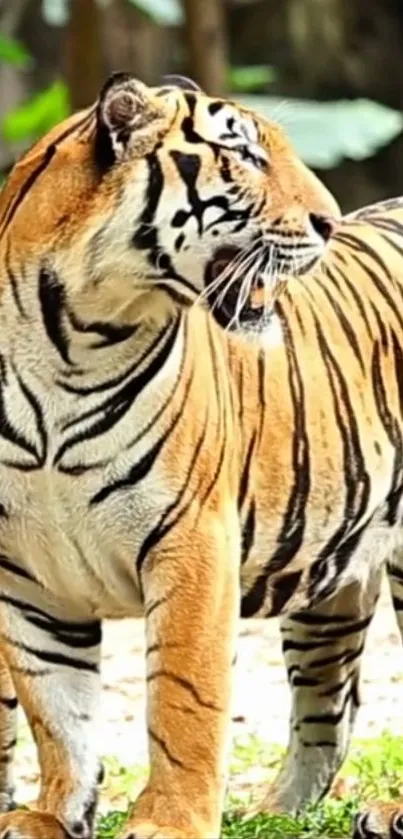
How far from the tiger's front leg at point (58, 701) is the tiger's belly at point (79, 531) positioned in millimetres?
169

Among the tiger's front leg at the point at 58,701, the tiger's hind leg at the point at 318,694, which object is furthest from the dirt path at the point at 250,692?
the tiger's front leg at the point at 58,701

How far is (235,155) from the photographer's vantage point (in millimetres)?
3520

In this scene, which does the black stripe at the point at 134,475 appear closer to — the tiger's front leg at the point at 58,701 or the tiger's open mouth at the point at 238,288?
the tiger's open mouth at the point at 238,288

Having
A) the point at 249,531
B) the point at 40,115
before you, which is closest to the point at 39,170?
the point at 249,531

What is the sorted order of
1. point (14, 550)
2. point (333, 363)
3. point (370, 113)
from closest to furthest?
point (14, 550), point (333, 363), point (370, 113)

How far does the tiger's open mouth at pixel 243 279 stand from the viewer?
3.49m

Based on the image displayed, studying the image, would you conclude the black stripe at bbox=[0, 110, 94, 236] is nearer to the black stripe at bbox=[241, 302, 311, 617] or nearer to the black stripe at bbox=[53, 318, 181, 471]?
the black stripe at bbox=[53, 318, 181, 471]

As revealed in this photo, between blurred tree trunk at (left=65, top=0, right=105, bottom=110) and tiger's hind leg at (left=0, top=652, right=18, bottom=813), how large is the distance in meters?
6.66

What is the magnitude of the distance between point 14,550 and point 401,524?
35.9 inches

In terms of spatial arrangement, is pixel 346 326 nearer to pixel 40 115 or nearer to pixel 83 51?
pixel 83 51

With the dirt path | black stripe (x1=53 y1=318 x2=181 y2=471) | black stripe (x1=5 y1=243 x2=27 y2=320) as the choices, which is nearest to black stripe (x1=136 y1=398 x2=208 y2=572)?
black stripe (x1=53 y1=318 x2=181 y2=471)

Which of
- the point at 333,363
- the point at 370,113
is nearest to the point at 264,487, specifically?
the point at 333,363

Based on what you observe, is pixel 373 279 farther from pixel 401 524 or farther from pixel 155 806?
pixel 155 806

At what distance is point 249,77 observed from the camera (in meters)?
14.2
